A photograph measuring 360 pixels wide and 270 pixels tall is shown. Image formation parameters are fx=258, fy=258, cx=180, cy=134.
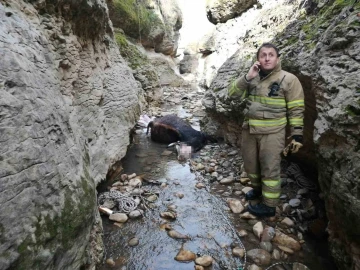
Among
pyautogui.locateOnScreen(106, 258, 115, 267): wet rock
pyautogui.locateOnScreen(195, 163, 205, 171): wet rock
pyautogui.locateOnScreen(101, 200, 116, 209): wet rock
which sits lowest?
pyautogui.locateOnScreen(195, 163, 205, 171): wet rock

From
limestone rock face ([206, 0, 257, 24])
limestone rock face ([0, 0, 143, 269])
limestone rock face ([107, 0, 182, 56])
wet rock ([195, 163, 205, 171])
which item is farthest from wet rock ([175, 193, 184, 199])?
limestone rock face ([206, 0, 257, 24])

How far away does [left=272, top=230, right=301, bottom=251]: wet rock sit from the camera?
116 inches

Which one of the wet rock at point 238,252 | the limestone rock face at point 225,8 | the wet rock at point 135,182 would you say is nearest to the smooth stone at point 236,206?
the wet rock at point 238,252

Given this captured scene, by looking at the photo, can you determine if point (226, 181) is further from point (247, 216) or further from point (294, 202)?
point (294, 202)

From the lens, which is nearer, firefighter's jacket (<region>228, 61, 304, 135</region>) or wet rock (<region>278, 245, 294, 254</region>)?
wet rock (<region>278, 245, 294, 254</region>)

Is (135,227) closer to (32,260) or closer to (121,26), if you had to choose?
(32,260)

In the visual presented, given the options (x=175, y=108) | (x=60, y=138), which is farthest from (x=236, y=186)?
(x=175, y=108)

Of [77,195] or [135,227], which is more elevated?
[77,195]

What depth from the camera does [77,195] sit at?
2.10 m

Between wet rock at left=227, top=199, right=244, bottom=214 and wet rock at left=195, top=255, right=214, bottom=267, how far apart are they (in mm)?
1061

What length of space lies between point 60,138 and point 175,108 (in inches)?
385

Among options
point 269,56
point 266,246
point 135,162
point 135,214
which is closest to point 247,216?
point 266,246

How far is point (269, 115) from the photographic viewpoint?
10.8 feet

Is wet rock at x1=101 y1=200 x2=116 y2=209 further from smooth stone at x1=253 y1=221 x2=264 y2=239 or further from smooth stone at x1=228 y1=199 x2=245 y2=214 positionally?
smooth stone at x1=253 y1=221 x2=264 y2=239
